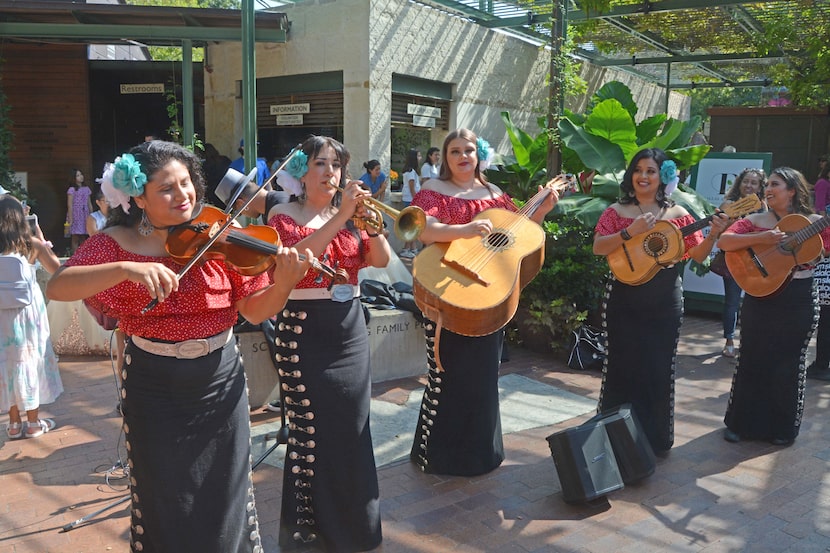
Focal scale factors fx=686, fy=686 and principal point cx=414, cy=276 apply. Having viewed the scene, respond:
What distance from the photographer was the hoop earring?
2.51 m

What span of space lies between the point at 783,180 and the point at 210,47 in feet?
37.0

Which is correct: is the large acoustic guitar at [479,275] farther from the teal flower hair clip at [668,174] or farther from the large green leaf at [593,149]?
the large green leaf at [593,149]

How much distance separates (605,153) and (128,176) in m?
5.93

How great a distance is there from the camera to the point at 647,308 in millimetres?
4500

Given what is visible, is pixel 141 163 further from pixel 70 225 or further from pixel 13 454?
pixel 70 225

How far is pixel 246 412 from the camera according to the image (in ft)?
8.78

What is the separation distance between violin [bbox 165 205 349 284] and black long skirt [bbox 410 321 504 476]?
5.98 feet

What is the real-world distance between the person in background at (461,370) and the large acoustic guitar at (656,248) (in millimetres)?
640

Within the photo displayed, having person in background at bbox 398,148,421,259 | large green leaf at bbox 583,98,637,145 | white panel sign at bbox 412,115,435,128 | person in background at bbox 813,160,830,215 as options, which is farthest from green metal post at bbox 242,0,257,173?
person in background at bbox 813,160,830,215

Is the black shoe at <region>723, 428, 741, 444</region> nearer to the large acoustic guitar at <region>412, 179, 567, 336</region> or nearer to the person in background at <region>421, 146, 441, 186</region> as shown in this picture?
the large acoustic guitar at <region>412, 179, 567, 336</region>

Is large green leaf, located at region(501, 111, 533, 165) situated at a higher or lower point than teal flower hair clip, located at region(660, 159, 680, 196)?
higher

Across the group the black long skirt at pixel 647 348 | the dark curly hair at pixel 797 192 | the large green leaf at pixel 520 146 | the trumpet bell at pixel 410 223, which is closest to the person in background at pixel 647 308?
the black long skirt at pixel 647 348

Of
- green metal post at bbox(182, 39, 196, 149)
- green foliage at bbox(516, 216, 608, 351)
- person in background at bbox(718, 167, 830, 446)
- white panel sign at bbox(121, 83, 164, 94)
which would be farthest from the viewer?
white panel sign at bbox(121, 83, 164, 94)

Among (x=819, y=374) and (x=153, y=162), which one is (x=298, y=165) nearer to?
(x=153, y=162)
